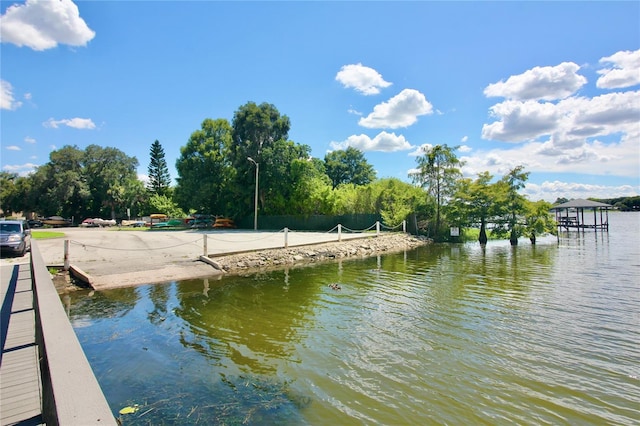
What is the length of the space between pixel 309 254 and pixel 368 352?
12334 millimetres

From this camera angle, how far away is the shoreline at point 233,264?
11.1 meters

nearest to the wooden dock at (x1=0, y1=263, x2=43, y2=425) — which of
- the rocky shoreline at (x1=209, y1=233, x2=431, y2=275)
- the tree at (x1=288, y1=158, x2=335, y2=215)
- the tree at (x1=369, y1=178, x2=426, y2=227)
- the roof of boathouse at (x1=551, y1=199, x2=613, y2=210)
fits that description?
the rocky shoreline at (x1=209, y1=233, x2=431, y2=275)

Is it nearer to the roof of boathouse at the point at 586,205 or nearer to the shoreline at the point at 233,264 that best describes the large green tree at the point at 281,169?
the shoreline at the point at 233,264

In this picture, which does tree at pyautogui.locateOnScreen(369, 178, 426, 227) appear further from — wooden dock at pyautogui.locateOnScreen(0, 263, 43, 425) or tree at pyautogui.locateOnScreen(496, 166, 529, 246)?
wooden dock at pyautogui.locateOnScreen(0, 263, 43, 425)

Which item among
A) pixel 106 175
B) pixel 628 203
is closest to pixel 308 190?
pixel 106 175

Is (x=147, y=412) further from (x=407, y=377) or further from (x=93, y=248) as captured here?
(x=93, y=248)

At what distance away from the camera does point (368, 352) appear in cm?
580

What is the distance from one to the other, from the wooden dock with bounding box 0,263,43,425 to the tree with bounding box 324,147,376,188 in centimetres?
5577

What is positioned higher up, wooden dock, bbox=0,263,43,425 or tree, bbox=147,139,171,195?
tree, bbox=147,139,171,195

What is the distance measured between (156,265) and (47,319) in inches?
417

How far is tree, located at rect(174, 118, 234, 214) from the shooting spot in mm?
41062

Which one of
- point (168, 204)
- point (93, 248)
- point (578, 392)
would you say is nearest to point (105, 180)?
Result: point (168, 204)

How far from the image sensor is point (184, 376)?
16.5ft

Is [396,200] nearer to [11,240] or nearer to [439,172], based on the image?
[439,172]
